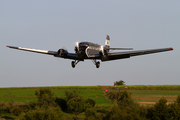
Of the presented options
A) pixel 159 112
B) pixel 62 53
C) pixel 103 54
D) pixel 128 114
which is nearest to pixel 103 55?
pixel 103 54

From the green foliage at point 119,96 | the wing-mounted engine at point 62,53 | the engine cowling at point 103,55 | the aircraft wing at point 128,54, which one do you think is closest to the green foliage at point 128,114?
the green foliage at point 119,96

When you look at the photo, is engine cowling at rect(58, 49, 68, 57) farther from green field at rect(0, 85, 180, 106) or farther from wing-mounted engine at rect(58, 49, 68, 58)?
green field at rect(0, 85, 180, 106)

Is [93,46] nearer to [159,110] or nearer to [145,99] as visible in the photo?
[159,110]

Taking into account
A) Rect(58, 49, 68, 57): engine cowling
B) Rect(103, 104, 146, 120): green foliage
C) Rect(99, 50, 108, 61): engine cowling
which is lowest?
Rect(103, 104, 146, 120): green foliage

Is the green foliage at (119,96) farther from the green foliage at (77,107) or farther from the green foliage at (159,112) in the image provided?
the green foliage at (159,112)

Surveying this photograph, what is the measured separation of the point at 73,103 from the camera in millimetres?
90625

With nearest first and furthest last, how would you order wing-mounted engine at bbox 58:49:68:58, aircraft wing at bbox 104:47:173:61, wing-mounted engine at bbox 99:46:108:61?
aircraft wing at bbox 104:47:173:61 → wing-mounted engine at bbox 99:46:108:61 → wing-mounted engine at bbox 58:49:68:58

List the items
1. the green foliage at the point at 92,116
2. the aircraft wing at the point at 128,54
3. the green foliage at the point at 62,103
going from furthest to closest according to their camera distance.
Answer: the green foliage at the point at 62,103, the green foliage at the point at 92,116, the aircraft wing at the point at 128,54

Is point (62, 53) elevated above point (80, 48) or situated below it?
below

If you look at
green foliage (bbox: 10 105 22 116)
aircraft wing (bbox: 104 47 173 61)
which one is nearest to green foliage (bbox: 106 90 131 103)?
green foliage (bbox: 10 105 22 116)

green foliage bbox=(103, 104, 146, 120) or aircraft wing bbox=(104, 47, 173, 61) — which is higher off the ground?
aircraft wing bbox=(104, 47, 173, 61)

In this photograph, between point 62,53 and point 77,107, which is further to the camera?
point 77,107

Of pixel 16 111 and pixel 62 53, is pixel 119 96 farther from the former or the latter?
pixel 62 53

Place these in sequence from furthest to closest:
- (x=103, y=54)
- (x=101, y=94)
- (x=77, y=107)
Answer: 1. (x=101, y=94)
2. (x=77, y=107)
3. (x=103, y=54)
